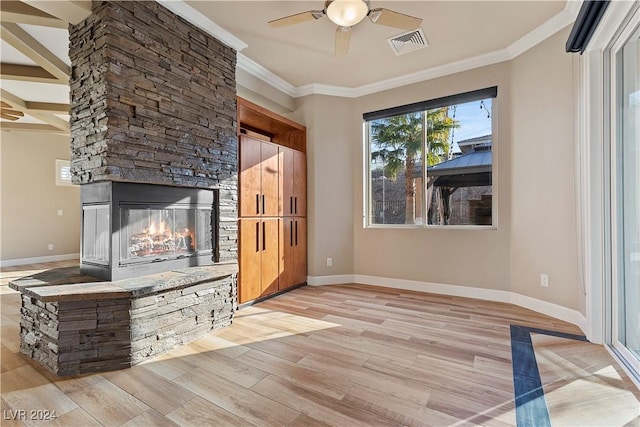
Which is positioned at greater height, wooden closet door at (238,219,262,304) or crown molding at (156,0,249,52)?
crown molding at (156,0,249,52)

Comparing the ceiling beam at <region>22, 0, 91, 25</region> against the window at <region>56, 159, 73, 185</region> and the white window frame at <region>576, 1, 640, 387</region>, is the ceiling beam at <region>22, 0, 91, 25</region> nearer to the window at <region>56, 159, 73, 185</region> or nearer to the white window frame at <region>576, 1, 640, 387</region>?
the white window frame at <region>576, 1, 640, 387</region>

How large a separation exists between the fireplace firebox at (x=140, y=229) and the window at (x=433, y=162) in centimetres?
255

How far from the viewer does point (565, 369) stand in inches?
75.3

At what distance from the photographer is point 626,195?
6.70ft

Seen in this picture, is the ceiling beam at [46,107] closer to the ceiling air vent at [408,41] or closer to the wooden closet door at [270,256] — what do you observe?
the wooden closet door at [270,256]

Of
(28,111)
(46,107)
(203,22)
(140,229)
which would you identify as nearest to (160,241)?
(140,229)

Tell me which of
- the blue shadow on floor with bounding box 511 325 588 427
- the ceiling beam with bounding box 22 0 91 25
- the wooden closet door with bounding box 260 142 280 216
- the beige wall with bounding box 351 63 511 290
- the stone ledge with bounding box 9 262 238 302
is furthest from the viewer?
the wooden closet door with bounding box 260 142 280 216

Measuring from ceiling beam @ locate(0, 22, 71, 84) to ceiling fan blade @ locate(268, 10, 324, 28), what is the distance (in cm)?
245

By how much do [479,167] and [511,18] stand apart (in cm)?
155

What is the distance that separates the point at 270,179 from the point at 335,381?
2471 mm

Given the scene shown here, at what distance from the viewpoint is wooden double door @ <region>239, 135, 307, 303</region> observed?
3291 mm

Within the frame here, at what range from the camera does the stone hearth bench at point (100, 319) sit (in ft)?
6.14
